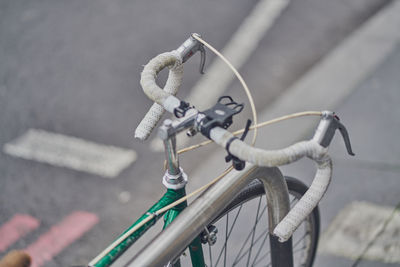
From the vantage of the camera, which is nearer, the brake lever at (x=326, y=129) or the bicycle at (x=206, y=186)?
the bicycle at (x=206, y=186)

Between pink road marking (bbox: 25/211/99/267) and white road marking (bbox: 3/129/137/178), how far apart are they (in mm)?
348

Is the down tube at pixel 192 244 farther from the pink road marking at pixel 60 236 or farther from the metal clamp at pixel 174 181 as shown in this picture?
the pink road marking at pixel 60 236

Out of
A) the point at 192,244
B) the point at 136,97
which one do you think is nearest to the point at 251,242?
the point at 192,244

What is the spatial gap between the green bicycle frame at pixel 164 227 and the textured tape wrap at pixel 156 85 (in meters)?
0.20

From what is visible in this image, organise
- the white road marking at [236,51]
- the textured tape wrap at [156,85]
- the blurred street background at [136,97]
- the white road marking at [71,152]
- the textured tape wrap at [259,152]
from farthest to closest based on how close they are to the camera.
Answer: the white road marking at [236,51] → the white road marking at [71,152] → the blurred street background at [136,97] → the textured tape wrap at [156,85] → the textured tape wrap at [259,152]

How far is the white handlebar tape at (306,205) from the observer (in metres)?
1.37

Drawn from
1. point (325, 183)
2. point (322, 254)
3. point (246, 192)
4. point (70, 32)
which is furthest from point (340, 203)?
point (70, 32)

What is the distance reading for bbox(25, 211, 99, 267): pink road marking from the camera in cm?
263

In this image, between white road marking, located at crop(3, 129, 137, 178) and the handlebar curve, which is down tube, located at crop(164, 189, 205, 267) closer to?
the handlebar curve

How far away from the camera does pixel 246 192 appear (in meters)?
1.70

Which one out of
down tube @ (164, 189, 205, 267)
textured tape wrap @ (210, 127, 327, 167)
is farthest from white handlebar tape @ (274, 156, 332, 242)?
down tube @ (164, 189, 205, 267)

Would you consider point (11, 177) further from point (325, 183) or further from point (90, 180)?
point (325, 183)

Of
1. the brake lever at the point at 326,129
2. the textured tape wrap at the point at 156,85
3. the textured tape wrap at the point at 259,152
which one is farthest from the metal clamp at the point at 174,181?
the brake lever at the point at 326,129

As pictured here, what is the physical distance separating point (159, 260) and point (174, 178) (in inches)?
10.7
